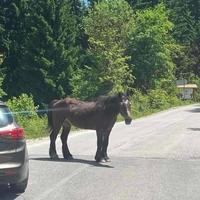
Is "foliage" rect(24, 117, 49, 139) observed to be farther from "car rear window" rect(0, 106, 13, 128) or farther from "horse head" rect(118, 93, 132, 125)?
"car rear window" rect(0, 106, 13, 128)

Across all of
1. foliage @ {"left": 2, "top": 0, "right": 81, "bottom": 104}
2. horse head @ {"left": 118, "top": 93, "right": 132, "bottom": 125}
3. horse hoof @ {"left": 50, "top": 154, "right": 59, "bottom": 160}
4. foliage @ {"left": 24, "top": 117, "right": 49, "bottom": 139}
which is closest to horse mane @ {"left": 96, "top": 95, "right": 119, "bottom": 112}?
horse head @ {"left": 118, "top": 93, "right": 132, "bottom": 125}

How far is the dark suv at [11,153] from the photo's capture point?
8.20m

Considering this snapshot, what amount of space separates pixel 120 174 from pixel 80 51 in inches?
1931

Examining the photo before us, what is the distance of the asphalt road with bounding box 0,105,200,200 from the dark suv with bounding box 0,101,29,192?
1.44ft

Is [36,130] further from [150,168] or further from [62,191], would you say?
[62,191]

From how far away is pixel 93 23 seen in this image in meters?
58.2

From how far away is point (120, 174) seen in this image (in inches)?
436

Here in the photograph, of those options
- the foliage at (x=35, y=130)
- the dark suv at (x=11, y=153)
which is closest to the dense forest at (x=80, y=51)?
the foliage at (x=35, y=130)

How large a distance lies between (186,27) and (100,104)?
88616 mm

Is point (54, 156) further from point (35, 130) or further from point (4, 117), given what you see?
point (35, 130)

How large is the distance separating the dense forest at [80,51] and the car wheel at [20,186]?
38575 mm

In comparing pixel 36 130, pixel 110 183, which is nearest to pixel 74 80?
pixel 36 130

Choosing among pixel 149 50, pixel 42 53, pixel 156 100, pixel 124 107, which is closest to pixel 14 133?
pixel 124 107

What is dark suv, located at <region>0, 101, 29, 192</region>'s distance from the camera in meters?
8.20
